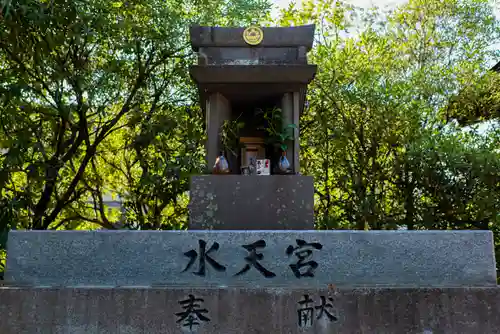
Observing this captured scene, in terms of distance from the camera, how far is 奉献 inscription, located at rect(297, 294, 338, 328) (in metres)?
3.04

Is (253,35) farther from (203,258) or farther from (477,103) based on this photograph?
(477,103)

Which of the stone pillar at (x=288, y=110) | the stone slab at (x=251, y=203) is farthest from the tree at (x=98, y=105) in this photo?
the stone slab at (x=251, y=203)

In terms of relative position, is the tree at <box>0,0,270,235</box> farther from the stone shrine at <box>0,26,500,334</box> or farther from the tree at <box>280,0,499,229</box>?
the stone shrine at <box>0,26,500,334</box>

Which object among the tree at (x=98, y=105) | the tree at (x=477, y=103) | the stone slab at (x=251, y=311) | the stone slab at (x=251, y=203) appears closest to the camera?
the stone slab at (x=251, y=311)

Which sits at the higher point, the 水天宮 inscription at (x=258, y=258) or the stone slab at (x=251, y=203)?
the stone slab at (x=251, y=203)

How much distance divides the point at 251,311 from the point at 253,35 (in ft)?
8.42

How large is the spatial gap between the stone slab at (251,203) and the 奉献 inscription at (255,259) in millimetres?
764

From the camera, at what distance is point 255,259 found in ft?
10.6

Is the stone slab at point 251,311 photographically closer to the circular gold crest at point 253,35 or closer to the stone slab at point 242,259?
the stone slab at point 242,259

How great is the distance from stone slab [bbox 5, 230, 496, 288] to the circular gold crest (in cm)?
197

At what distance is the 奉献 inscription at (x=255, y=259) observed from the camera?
3197 mm

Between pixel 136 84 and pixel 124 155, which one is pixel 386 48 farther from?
pixel 124 155

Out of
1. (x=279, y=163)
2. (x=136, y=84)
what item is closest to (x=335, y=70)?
(x=136, y=84)

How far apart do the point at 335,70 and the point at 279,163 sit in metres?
3.72
